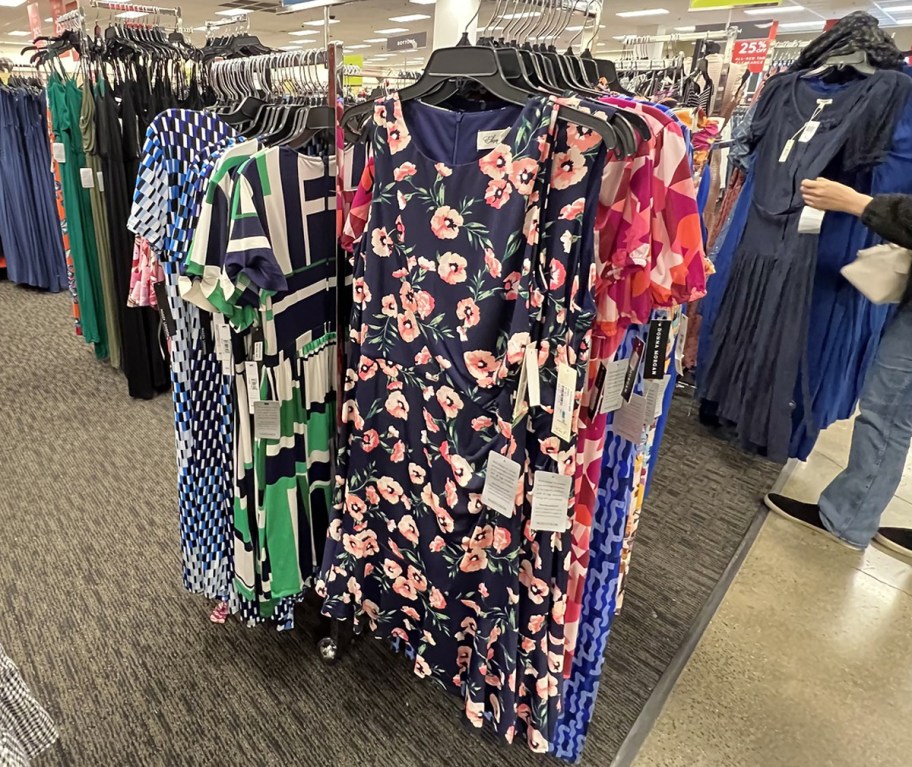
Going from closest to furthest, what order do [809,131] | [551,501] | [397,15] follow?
1. [551,501]
2. [809,131]
3. [397,15]

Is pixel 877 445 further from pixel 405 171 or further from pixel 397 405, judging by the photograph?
pixel 405 171

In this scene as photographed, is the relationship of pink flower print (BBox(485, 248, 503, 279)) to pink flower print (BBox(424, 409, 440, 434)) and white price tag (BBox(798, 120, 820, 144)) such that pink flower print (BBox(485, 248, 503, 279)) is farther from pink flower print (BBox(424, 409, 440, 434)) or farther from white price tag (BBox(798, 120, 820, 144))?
white price tag (BBox(798, 120, 820, 144))

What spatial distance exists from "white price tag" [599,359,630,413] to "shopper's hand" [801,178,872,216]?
1344 millimetres

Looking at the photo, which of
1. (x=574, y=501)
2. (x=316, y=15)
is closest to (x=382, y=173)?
(x=574, y=501)

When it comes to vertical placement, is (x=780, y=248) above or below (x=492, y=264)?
below

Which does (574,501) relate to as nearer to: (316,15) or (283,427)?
(283,427)

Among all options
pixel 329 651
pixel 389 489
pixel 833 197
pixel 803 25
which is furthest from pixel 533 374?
pixel 803 25

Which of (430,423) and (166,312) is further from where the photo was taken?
(166,312)

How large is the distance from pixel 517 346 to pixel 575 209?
25cm

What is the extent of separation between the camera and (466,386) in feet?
4.03

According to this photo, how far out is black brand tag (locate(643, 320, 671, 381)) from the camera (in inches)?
47.6

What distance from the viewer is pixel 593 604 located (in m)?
1.37

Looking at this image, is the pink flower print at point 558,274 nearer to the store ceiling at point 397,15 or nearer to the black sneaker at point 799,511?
the black sneaker at point 799,511

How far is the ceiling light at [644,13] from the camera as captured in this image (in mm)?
11367
